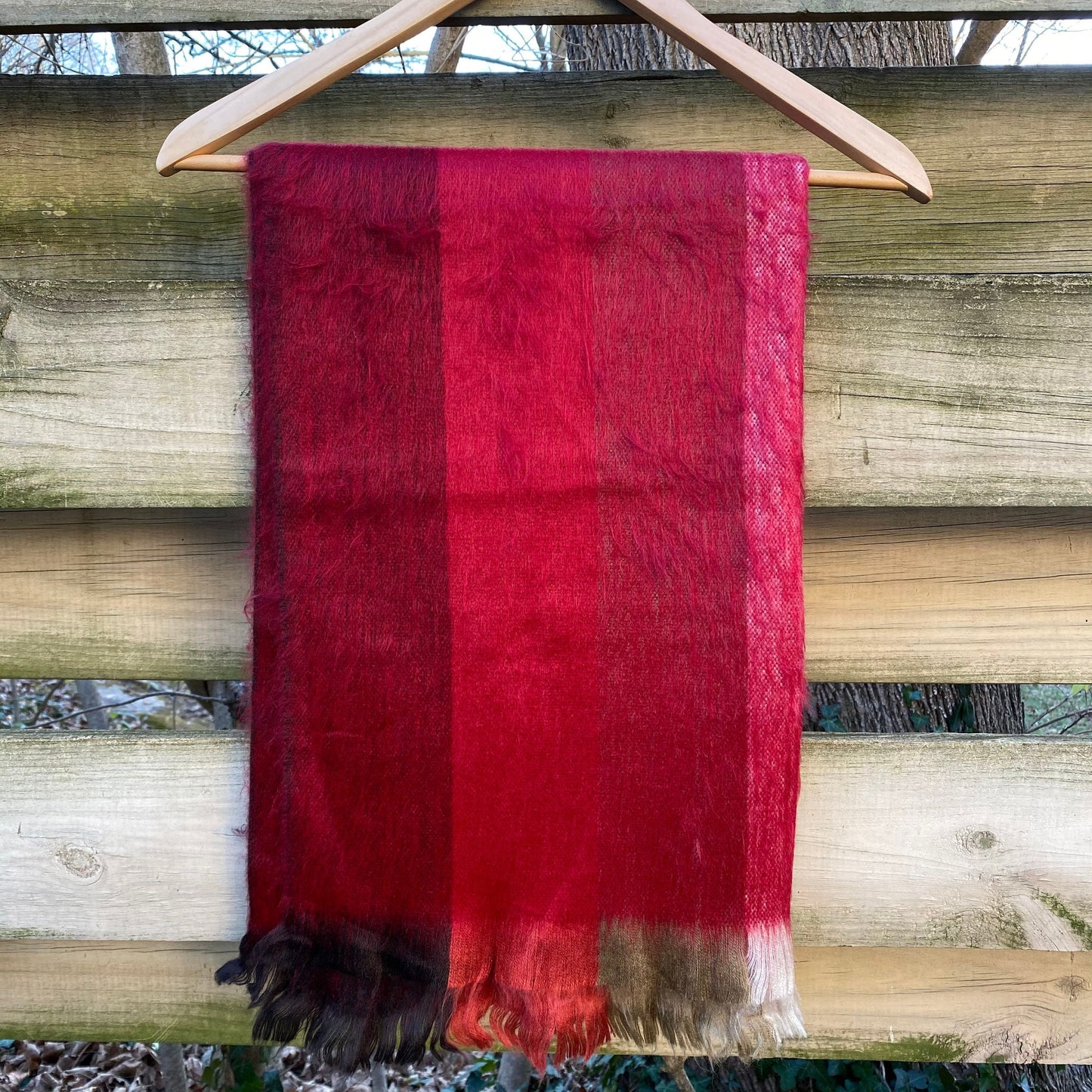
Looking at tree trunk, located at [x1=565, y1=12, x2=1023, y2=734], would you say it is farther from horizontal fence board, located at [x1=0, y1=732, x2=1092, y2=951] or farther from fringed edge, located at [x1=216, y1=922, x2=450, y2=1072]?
fringed edge, located at [x1=216, y1=922, x2=450, y2=1072]

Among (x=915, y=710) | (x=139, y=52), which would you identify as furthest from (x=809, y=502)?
(x=139, y=52)

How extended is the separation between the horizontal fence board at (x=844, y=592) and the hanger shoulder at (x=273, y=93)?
45cm

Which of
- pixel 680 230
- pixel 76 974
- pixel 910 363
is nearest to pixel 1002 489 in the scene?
pixel 910 363

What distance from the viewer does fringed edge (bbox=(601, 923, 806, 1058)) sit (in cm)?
98

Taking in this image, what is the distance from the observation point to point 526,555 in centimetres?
97

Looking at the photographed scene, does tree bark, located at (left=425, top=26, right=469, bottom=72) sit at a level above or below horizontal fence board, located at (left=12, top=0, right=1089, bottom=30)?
above

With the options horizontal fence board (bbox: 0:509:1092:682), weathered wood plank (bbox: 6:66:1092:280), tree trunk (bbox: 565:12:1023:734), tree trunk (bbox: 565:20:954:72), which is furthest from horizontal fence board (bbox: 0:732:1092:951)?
tree trunk (bbox: 565:20:954:72)

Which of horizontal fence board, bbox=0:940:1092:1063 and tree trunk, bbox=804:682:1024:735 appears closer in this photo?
horizontal fence board, bbox=0:940:1092:1063

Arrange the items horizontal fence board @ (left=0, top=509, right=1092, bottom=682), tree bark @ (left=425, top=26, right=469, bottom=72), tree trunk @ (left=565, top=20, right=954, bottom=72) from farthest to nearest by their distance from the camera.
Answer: tree bark @ (left=425, top=26, right=469, bottom=72)
tree trunk @ (left=565, top=20, right=954, bottom=72)
horizontal fence board @ (left=0, top=509, right=1092, bottom=682)

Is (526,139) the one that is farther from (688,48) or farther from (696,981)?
(696,981)

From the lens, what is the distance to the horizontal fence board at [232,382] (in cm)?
101

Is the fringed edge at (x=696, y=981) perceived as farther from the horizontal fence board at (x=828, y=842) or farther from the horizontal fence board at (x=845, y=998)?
the horizontal fence board at (x=845, y=998)

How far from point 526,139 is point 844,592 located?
75 cm

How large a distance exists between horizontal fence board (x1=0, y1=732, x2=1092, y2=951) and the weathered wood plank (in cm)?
65
